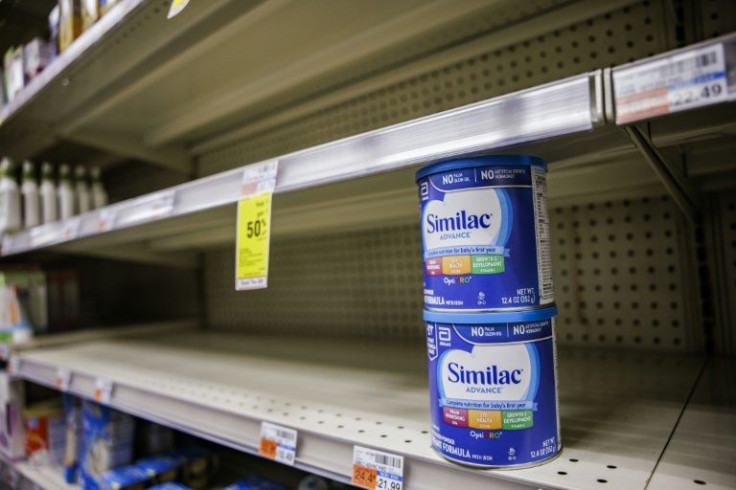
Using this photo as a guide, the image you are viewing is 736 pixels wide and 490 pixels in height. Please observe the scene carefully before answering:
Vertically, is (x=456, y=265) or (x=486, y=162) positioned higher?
(x=486, y=162)

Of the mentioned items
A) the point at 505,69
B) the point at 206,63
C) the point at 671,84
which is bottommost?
the point at 671,84

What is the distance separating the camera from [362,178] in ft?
2.49

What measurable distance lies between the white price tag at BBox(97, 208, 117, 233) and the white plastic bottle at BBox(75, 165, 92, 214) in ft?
2.80

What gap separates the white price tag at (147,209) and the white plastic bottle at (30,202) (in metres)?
1.02

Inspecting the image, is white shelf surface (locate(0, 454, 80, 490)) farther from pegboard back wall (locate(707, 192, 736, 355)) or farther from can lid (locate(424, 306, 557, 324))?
pegboard back wall (locate(707, 192, 736, 355))

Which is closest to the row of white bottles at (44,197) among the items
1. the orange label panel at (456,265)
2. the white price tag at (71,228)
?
the white price tag at (71,228)

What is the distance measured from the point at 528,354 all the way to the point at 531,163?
0.23m

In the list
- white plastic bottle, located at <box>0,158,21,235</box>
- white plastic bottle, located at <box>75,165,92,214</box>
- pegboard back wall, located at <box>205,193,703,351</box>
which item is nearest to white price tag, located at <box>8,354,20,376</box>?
white plastic bottle, located at <box>0,158,21,235</box>

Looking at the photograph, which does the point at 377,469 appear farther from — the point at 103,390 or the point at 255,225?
the point at 103,390

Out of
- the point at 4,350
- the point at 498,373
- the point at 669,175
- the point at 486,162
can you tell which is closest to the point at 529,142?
the point at 486,162

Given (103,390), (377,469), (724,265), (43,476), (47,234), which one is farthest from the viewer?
(43,476)

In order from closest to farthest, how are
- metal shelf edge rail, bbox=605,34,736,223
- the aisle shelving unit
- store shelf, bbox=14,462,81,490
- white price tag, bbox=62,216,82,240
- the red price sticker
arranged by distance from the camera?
metal shelf edge rail, bbox=605,34,736,223 → the aisle shelving unit → the red price sticker → white price tag, bbox=62,216,82,240 → store shelf, bbox=14,462,81,490

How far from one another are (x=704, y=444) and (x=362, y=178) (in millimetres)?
588

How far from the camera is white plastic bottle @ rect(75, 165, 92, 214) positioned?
6.52 ft
